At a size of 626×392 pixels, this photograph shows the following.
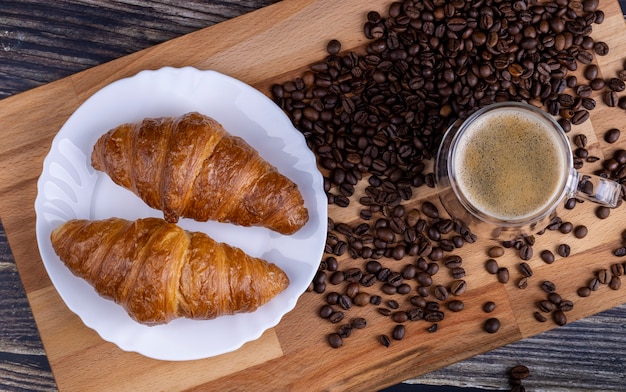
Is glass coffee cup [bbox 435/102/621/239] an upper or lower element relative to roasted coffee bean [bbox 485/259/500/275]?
upper

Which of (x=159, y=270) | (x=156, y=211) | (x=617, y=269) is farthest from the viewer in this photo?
(x=617, y=269)

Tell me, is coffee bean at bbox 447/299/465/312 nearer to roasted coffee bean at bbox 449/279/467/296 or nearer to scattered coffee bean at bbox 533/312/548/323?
roasted coffee bean at bbox 449/279/467/296

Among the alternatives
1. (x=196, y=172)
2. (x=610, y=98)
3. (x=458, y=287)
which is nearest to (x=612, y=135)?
(x=610, y=98)

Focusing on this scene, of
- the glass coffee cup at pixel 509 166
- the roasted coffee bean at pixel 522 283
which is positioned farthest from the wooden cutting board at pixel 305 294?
the glass coffee cup at pixel 509 166

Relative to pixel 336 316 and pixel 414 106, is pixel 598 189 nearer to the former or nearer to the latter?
pixel 414 106

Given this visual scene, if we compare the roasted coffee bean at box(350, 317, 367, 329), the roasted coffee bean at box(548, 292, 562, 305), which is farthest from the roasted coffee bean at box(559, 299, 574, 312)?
the roasted coffee bean at box(350, 317, 367, 329)

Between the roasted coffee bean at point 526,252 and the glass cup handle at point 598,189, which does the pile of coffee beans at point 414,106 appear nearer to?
the roasted coffee bean at point 526,252
